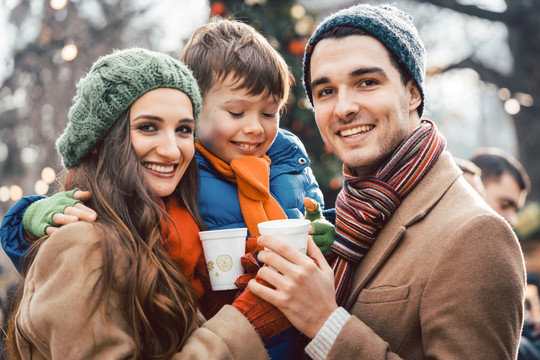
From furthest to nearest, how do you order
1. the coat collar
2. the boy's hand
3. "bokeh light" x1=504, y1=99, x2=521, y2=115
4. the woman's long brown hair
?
"bokeh light" x1=504, y1=99, x2=521, y2=115, the coat collar, the boy's hand, the woman's long brown hair

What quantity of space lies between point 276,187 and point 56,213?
1.31m

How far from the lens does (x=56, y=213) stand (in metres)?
2.13

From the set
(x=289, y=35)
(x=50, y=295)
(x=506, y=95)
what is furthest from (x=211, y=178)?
(x=506, y=95)

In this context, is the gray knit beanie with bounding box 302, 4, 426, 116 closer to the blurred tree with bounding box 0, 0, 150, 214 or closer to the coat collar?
the coat collar

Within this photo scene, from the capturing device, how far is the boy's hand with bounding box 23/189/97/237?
6.84 ft

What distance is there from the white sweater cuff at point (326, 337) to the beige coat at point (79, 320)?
0.22 meters

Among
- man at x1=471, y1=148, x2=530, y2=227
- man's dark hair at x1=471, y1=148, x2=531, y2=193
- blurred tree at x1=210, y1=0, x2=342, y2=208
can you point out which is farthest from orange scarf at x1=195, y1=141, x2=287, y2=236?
man's dark hair at x1=471, y1=148, x2=531, y2=193

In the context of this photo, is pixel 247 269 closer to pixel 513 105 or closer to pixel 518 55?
pixel 513 105

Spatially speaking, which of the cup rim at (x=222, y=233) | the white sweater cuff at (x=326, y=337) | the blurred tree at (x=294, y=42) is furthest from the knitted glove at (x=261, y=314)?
the blurred tree at (x=294, y=42)

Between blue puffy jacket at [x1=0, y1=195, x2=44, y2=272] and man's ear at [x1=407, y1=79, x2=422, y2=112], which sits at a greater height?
man's ear at [x1=407, y1=79, x2=422, y2=112]

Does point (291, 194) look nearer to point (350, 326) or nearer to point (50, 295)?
point (350, 326)

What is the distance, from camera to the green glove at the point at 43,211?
215cm

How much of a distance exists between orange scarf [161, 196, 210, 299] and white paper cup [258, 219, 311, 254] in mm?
468

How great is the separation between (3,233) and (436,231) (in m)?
2.07
